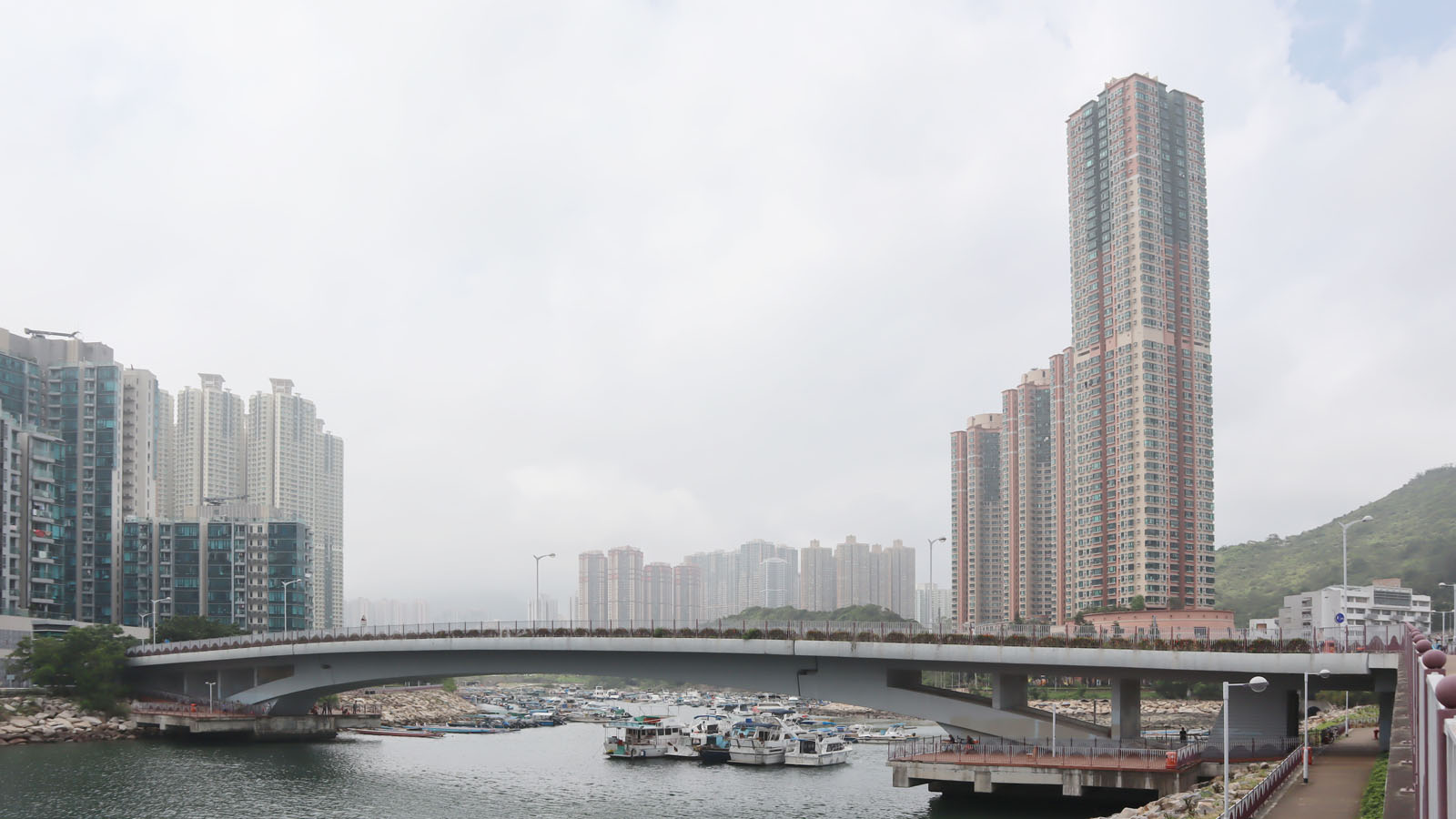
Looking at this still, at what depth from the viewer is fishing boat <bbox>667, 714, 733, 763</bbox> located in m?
75.9

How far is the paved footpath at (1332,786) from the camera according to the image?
95.0ft

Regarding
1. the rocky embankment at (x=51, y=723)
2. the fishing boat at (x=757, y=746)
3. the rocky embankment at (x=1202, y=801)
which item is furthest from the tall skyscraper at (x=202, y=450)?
the rocky embankment at (x=1202, y=801)

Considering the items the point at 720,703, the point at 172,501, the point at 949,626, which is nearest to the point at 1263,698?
the point at 949,626

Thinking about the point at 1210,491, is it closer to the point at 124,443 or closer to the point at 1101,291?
the point at 1101,291

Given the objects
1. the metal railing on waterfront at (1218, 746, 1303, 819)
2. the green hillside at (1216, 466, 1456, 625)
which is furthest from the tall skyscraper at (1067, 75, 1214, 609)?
the metal railing on waterfront at (1218, 746, 1303, 819)

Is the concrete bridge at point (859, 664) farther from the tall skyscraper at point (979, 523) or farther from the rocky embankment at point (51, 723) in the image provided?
the tall skyscraper at point (979, 523)

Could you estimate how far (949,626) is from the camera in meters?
52.8

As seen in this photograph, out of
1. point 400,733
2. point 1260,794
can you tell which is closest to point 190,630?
point 400,733

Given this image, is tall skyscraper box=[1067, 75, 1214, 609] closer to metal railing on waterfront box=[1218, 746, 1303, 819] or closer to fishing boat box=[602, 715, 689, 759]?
fishing boat box=[602, 715, 689, 759]

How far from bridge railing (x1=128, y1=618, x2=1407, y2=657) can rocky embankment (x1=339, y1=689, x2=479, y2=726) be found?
37.5m

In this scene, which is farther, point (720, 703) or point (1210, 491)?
point (720, 703)

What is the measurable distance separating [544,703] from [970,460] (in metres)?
58.5

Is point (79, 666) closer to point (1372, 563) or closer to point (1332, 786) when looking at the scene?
point (1332, 786)

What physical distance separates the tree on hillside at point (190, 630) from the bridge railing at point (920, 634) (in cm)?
4280
